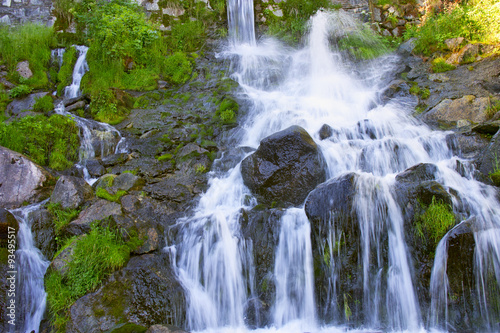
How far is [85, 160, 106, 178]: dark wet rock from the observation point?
22.5 feet

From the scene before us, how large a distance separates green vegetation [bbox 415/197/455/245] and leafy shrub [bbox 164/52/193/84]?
8.38 metres

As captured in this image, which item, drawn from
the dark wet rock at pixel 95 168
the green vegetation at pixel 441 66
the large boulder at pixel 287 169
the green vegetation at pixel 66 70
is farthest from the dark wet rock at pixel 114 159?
the green vegetation at pixel 441 66

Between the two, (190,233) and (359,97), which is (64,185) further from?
(359,97)

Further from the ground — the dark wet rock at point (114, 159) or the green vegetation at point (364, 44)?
the green vegetation at point (364, 44)

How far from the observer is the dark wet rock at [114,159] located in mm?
7105

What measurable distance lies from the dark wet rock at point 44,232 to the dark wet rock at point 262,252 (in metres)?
3.09

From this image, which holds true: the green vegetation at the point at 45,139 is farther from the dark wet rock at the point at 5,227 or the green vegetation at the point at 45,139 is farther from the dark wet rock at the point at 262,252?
the dark wet rock at the point at 262,252

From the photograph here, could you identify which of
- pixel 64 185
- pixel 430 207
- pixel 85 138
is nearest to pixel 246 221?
pixel 430 207

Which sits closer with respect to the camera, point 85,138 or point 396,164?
point 396,164

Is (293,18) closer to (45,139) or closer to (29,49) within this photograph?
(29,49)

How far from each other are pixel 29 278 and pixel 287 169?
4.50 metres

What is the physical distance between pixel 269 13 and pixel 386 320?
11945mm

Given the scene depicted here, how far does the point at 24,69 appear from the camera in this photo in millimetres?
9344

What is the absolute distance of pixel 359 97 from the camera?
9.23 metres
